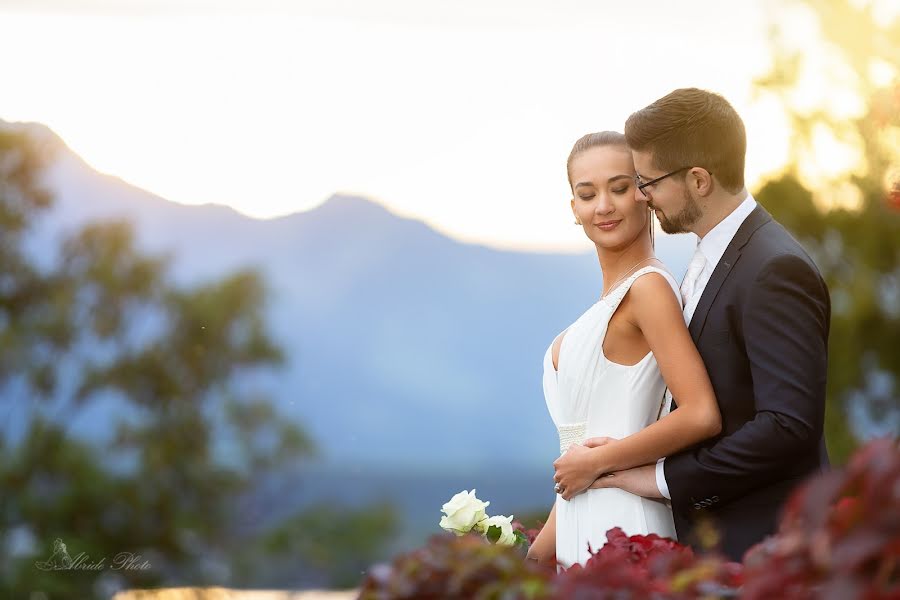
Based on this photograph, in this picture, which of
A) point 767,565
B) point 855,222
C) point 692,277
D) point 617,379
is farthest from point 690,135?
point 855,222

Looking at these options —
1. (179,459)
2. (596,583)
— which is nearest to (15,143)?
(179,459)

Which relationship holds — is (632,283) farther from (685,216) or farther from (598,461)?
(598,461)

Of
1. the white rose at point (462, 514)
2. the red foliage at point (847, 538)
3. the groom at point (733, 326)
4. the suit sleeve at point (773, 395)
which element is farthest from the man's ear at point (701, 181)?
the red foliage at point (847, 538)

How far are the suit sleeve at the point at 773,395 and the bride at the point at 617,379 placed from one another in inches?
3.3

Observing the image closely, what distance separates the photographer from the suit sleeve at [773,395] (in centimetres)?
272

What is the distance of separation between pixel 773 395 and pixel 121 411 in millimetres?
15036

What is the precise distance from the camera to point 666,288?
296 cm

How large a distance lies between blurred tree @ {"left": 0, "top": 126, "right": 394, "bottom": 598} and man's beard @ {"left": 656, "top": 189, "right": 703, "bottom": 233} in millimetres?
13894

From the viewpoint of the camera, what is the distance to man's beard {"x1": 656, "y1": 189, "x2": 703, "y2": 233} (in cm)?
308

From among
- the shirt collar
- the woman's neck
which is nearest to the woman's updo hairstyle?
the woman's neck

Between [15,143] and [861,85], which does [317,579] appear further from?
[861,85]

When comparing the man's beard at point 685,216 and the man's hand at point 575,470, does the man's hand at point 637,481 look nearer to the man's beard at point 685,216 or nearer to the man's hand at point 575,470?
the man's hand at point 575,470

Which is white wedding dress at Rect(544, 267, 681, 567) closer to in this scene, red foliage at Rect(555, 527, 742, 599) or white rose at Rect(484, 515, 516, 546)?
white rose at Rect(484, 515, 516, 546)

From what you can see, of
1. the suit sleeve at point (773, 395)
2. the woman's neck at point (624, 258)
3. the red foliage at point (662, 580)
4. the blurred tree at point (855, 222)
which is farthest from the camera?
the blurred tree at point (855, 222)
